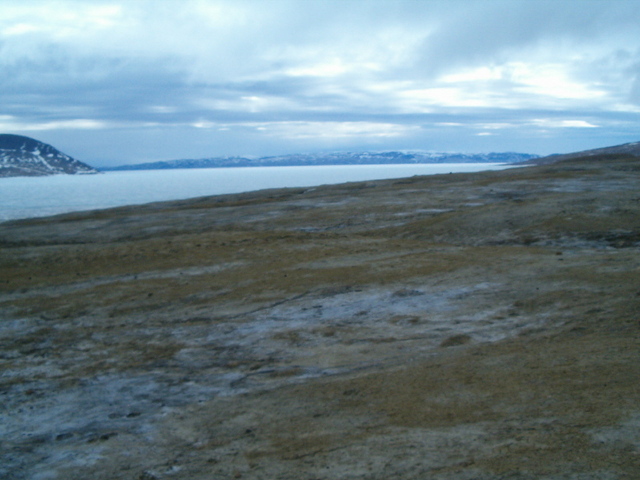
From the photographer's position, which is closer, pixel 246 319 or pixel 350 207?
pixel 246 319

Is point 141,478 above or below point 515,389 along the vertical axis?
below

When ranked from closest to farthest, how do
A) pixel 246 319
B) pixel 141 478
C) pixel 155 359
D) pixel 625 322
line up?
pixel 141 478 → pixel 625 322 → pixel 155 359 → pixel 246 319

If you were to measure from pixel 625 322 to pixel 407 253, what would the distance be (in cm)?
1059

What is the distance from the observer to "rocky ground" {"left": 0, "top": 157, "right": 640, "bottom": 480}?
7.23 metres

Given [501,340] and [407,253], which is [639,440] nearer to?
[501,340]

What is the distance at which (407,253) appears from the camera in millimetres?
21594

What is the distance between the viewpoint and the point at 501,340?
457 inches

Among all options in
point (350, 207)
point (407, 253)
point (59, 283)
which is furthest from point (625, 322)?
point (350, 207)

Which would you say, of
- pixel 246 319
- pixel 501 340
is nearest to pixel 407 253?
pixel 246 319

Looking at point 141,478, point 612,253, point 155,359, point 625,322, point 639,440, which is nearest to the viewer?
point 639,440

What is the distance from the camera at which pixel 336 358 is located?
11.6 meters

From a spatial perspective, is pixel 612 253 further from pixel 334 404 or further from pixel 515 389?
pixel 334 404

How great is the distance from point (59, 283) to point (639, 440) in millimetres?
19900

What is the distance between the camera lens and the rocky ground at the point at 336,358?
7.23 meters
